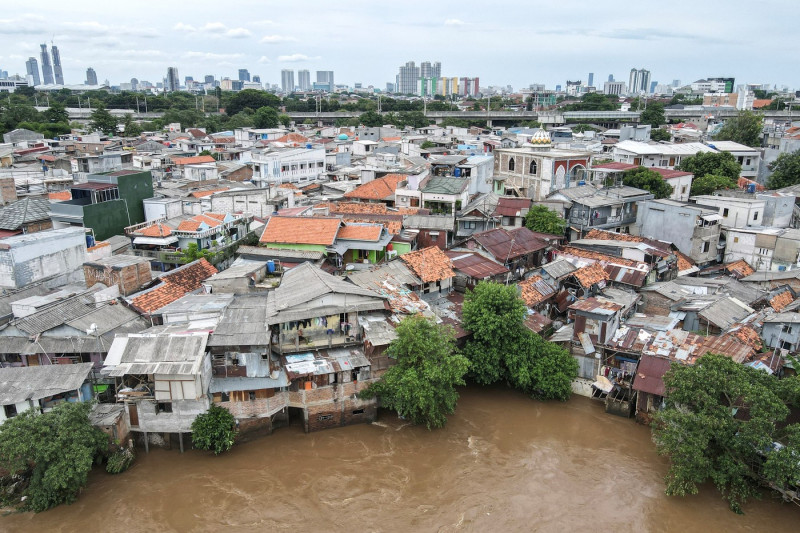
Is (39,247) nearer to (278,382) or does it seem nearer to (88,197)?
(88,197)

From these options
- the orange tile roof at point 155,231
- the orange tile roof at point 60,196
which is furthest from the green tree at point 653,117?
the orange tile roof at point 60,196

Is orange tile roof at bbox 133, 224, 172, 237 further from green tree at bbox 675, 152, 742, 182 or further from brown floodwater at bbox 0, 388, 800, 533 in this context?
green tree at bbox 675, 152, 742, 182

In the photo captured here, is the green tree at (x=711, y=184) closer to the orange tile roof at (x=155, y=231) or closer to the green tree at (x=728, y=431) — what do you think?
the green tree at (x=728, y=431)

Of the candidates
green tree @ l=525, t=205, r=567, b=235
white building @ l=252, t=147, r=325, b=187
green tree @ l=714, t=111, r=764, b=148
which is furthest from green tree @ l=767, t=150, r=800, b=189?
white building @ l=252, t=147, r=325, b=187

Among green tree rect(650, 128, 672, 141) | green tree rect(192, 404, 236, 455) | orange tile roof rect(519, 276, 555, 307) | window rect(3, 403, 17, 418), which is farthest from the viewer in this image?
green tree rect(650, 128, 672, 141)

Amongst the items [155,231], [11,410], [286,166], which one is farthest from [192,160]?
[11,410]

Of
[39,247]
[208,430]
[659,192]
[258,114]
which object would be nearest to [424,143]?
[659,192]
